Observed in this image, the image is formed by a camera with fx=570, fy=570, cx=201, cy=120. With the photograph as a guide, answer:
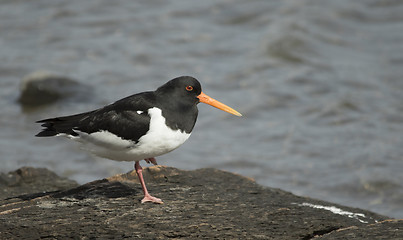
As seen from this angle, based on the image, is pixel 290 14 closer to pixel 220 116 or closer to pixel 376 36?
pixel 376 36

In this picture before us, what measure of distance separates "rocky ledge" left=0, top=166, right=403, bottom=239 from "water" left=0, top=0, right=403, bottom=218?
3022 millimetres

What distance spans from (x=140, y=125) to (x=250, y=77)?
7512mm

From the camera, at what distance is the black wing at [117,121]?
5.02 meters

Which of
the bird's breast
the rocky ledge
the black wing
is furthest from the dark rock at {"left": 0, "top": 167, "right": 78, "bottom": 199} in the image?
the bird's breast

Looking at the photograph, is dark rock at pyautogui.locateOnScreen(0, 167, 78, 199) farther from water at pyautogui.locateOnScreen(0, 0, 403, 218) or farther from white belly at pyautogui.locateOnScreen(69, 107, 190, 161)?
water at pyautogui.locateOnScreen(0, 0, 403, 218)

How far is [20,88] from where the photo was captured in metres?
A: 11.6

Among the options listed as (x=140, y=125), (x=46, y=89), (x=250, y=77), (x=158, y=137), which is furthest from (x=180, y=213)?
(x=250, y=77)

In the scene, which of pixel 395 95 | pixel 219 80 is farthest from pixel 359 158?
pixel 219 80

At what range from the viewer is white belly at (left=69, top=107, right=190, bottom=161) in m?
4.96

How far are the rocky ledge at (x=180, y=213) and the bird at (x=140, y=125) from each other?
1.17 feet

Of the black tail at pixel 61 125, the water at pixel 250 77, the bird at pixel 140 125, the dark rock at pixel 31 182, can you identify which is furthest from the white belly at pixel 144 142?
the water at pixel 250 77

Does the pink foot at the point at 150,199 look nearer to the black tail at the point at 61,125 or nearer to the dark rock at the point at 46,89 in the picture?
the black tail at the point at 61,125

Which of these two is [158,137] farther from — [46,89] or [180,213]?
[46,89]

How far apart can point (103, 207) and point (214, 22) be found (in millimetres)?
10245
